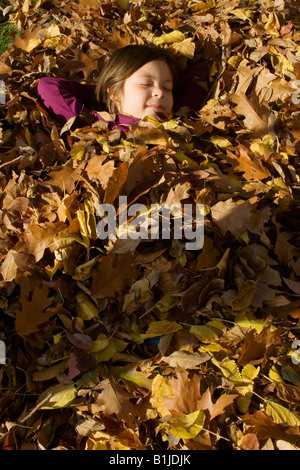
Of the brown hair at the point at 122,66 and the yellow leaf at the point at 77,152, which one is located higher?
the brown hair at the point at 122,66

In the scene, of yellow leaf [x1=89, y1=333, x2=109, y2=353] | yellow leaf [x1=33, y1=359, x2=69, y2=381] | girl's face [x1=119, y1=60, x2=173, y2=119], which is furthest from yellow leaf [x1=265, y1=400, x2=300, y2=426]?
girl's face [x1=119, y1=60, x2=173, y2=119]

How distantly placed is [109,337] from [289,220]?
930 millimetres

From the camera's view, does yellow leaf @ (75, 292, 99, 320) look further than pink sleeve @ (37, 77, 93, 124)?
No

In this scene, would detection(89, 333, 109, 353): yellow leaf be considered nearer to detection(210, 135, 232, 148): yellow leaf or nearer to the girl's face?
detection(210, 135, 232, 148): yellow leaf

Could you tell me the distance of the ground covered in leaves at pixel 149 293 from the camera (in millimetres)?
1328

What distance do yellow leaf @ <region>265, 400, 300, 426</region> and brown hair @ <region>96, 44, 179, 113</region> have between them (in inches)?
70.8

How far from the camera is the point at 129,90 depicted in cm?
240

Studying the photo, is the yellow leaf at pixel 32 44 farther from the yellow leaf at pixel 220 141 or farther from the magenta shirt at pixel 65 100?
the yellow leaf at pixel 220 141

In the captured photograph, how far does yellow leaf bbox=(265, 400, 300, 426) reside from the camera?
1294 millimetres

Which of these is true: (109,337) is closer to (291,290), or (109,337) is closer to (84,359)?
(84,359)

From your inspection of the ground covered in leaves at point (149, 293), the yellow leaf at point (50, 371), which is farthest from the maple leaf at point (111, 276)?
the yellow leaf at point (50, 371)

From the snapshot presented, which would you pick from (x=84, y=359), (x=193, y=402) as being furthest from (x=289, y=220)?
(x=84, y=359)

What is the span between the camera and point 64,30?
2.75 metres

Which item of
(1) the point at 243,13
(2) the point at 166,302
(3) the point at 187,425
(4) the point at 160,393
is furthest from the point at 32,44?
(3) the point at 187,425
